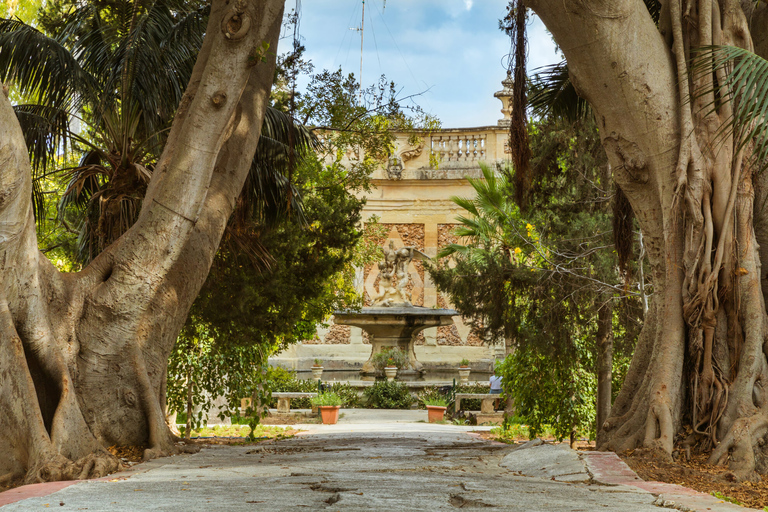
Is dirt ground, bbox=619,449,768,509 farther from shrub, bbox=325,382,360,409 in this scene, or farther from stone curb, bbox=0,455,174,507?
shrub, bbox=325,382,360,409

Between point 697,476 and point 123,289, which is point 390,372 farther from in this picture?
point 697,476

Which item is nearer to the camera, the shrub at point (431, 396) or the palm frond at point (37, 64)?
the palm frond at point (37, 64)

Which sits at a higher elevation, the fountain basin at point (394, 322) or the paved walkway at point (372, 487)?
the fountain basin at point (394, 322)

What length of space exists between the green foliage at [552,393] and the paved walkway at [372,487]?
160 inches

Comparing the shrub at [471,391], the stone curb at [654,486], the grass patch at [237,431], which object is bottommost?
the grass patch at [237,431]

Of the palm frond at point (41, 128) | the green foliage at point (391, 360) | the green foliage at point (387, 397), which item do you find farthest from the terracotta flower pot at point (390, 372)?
the palm frond at point (41, 128)

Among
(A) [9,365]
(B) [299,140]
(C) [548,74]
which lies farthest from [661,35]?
(A) [9,365]

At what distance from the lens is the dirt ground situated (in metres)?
4.39

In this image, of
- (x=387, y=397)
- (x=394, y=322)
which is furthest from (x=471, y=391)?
(x=394, y=322)

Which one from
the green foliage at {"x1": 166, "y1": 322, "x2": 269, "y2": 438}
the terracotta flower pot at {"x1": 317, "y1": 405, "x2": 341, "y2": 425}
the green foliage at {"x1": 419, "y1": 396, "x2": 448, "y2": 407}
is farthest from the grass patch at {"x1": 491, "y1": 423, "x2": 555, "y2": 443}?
the green foliage at {"x1": 166, "y1": 322, "x2": 269, "y2": 438}

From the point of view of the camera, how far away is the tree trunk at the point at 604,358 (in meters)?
10.1

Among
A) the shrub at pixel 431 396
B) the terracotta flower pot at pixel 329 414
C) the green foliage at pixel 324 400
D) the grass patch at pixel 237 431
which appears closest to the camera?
the grass patch at pixel 237 431

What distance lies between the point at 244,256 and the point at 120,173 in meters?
2.33

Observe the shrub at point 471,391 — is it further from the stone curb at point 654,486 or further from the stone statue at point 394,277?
the stone curb at point 654,486
